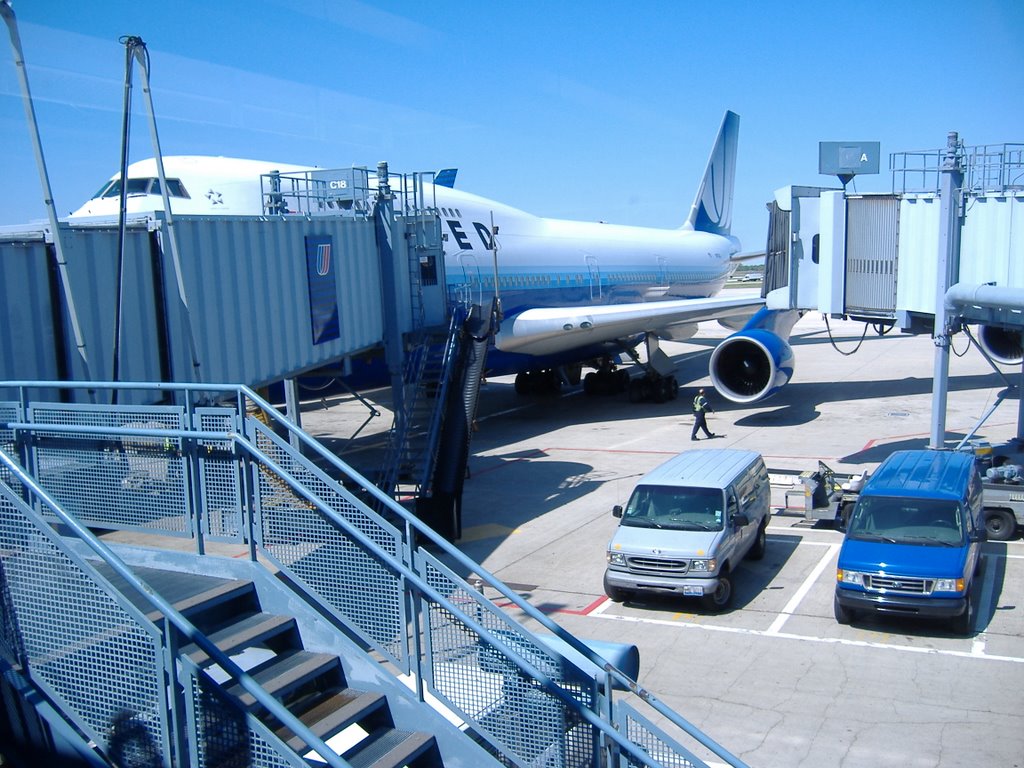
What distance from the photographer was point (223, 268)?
36.9 ft

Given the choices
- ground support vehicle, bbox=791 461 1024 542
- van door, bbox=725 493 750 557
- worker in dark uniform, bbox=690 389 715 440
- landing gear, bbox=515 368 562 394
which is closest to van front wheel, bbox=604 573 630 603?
van door, bbox=725 493 750 557

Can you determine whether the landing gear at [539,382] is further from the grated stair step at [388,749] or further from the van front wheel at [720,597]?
the grated stair step at [388,749]

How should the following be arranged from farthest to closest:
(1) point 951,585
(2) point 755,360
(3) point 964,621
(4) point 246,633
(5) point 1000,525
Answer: (2) point 755,360 < (5) point 1000,525 < (3) point 964,621 < (1) point 951,585 < (4) point 246,633

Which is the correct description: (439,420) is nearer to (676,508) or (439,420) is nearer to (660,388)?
(676,508)

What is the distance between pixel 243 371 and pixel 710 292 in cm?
2847

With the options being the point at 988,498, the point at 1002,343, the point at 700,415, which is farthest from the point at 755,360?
the point at 988,498

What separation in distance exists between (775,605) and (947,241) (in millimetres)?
6682

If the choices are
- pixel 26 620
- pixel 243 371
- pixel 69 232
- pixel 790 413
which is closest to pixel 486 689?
pixel 26 620

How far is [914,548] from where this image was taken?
1099cm

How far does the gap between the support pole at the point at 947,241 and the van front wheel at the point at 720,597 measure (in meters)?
5.34

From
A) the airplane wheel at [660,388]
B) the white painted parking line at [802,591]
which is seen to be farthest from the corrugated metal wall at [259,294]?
the airplane wheel at [660,388]

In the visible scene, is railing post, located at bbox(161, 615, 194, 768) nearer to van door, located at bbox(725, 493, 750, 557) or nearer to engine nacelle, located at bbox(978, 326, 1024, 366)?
van door, located at bbox(725, 493, 750, 557)

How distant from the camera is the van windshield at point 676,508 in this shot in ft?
40.1

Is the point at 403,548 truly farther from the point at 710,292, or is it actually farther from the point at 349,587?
the point at 710,292
